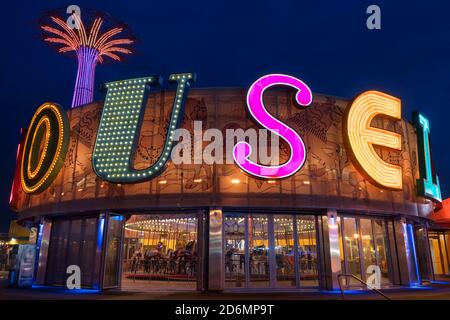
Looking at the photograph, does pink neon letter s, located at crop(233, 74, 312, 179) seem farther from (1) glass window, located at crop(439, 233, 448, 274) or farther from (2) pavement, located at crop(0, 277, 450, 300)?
(1) glass window, located at crop(439, 233, 448, 274)

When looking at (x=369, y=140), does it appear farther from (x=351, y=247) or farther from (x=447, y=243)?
(x=447, y=243)

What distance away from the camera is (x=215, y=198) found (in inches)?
625

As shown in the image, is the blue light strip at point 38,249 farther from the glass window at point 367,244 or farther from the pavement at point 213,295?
the glass window at point 367,244

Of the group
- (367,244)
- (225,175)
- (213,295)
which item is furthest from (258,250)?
(367,244)

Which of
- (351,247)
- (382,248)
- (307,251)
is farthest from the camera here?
(382,248)

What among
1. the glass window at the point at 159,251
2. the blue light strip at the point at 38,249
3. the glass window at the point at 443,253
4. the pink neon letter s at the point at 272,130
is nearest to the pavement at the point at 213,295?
the glass window at the point at 159,251

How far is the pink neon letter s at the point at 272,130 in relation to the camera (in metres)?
15.3

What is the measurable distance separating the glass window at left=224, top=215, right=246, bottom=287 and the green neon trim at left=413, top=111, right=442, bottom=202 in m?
9.42

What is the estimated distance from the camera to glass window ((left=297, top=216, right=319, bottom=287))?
1647 centimetres

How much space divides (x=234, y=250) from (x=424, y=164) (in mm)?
10941

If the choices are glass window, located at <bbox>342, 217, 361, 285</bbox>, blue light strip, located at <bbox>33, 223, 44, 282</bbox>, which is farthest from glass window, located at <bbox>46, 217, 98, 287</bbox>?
glass window, located at <bbox>342, 217, 361, 285</bbox>

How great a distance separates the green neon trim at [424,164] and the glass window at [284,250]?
23.8ft
